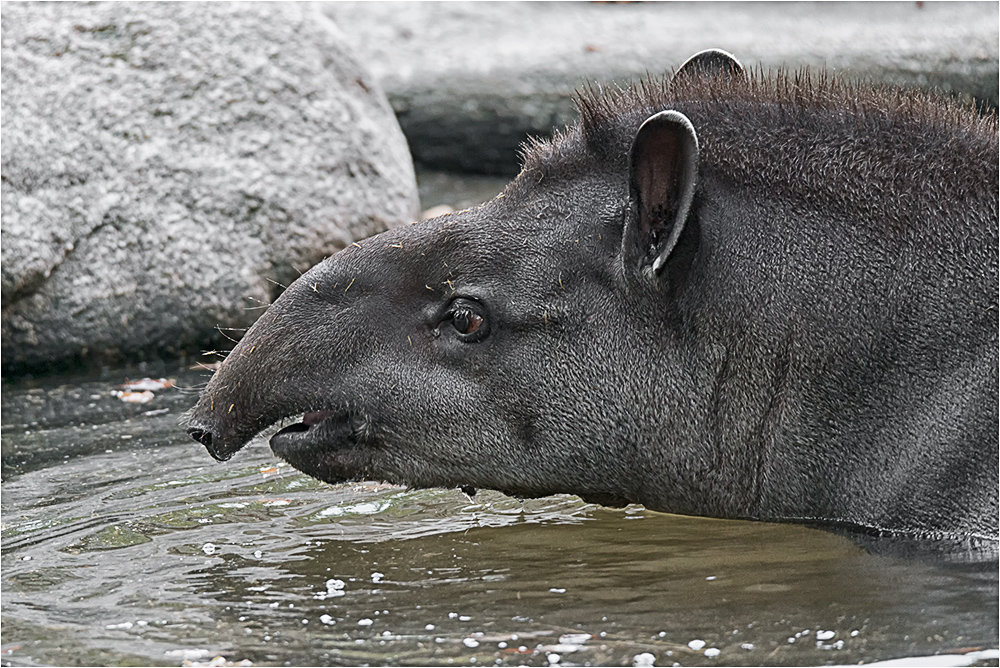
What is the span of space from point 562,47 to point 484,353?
10.6 m

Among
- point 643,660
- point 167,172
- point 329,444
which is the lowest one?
point 643,660

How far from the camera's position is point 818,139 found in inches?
232

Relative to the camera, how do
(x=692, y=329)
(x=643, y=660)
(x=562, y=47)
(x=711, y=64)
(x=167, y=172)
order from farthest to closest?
(x=562, y=47) < (x=167, y=172) < (x=711, y=64) < (x=692, y=329) < (x=643, y=660)

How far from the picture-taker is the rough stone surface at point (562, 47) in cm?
1477

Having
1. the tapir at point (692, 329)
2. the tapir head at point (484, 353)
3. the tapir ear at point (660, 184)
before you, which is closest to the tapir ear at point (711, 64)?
the tapir at point (692, 329)

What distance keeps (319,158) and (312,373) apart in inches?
208

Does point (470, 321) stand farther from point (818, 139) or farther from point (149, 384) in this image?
point (149, 384)

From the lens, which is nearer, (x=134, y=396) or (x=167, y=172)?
(x=134, y=396)

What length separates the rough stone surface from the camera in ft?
48.5

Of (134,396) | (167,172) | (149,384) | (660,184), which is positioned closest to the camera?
(660,184)

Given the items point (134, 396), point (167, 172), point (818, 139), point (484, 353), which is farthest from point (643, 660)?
point (167, 172)

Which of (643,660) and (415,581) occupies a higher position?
(643,660)

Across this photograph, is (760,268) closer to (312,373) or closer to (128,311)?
(312,373)

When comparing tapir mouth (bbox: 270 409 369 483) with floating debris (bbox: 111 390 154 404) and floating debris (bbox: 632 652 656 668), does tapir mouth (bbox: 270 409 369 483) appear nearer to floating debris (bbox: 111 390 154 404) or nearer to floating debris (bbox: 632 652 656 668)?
floating debris (bbox: 632 652 656 668)
